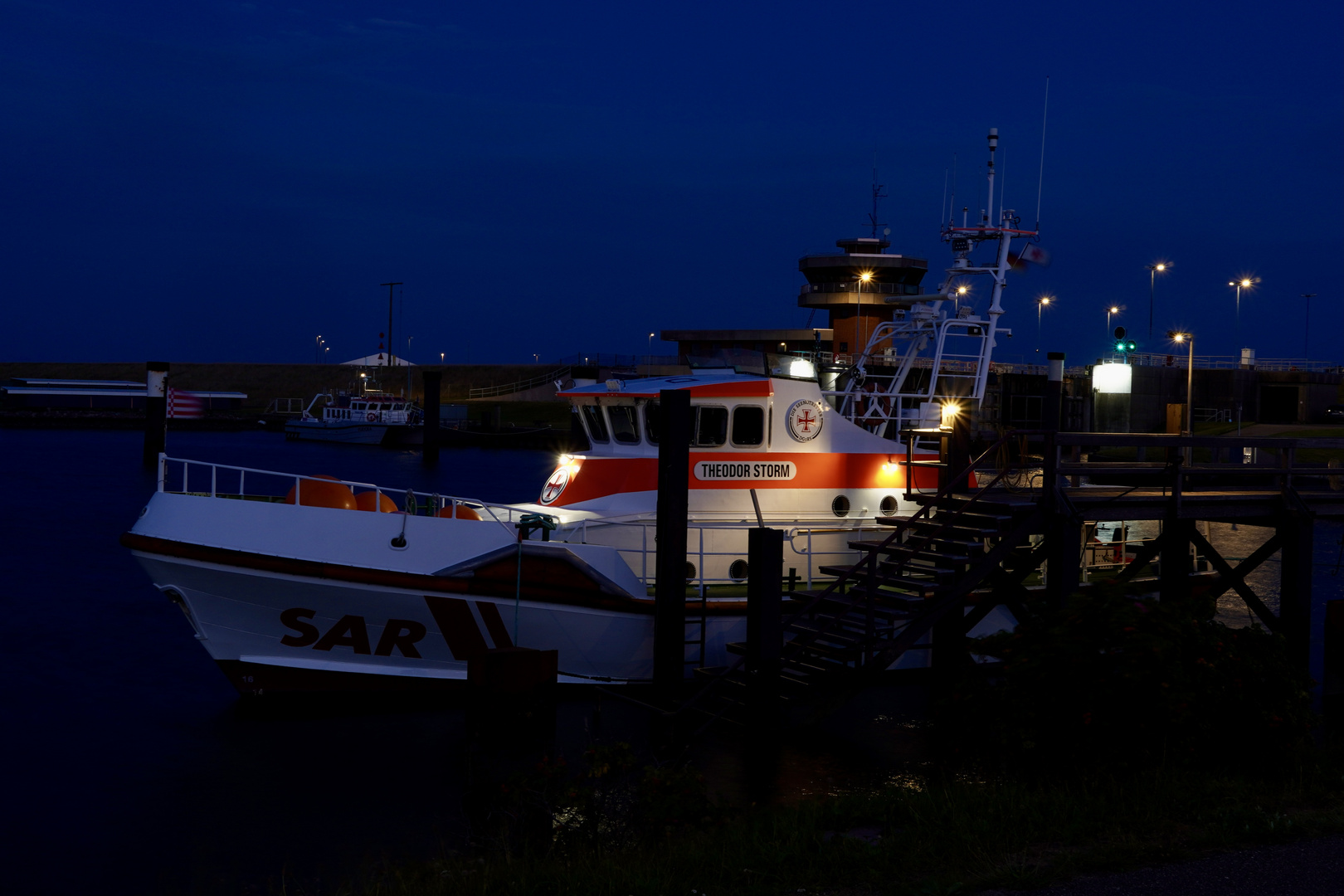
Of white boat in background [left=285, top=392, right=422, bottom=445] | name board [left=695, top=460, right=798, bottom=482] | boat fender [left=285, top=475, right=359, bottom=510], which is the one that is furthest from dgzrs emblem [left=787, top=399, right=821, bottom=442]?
white boat in background [left=285, top=392, right=422, bottom=445]

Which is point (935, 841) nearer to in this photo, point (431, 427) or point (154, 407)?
point (154, 407)

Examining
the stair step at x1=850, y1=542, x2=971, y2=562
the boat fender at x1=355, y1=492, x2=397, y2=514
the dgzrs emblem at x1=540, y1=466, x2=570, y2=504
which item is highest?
the dgzrs emblem at x1=540, y1=466, x2=570, y2=504

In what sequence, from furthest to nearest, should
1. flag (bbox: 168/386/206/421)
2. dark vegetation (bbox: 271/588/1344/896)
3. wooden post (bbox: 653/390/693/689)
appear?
flag (bbox: 168/386/206/421) < wooden post (bbox: 653/390/693/689) < dark vegetation (bbox: 271/588/1344/896)

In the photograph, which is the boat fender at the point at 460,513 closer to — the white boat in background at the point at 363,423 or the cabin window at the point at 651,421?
the cabin window at the point at 651,421

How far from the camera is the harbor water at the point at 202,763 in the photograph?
9539 mm

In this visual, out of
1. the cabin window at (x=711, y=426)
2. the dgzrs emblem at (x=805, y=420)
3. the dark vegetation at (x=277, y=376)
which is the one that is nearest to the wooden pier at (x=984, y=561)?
the dgzrs emblem at (x=805, y=420)

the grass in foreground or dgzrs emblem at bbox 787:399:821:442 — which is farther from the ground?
dgzrs emblem at bbox 787:399:821:442

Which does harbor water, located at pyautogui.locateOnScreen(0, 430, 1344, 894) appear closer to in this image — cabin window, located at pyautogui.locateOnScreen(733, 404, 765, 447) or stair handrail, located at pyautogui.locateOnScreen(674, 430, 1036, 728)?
stair handrail, located at pyautogui.locateOnScreen(674, 430, 1036, 728)

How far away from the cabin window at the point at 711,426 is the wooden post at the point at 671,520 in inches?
61.8

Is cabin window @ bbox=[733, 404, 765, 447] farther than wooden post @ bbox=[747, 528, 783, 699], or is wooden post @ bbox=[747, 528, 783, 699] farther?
cabin window @ bbox=[733, 404, 765, 447]

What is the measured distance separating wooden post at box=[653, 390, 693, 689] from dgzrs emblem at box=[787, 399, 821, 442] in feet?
7.19

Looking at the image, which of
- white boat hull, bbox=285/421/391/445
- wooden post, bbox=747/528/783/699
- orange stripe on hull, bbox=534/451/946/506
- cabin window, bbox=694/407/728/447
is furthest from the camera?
white boat hull, bbox=285/421/391/445

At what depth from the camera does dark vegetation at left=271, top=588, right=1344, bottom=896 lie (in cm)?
648

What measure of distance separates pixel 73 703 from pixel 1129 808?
12636mm
